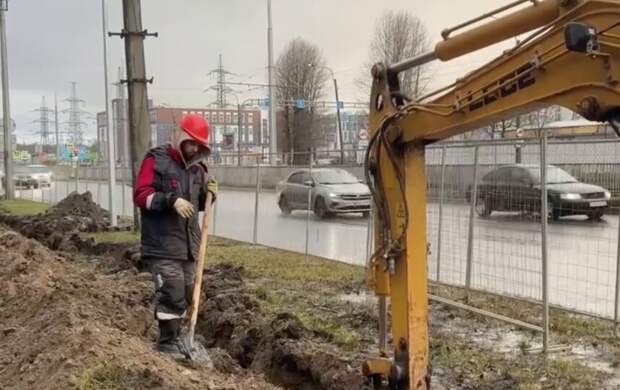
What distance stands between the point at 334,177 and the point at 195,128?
14.3m

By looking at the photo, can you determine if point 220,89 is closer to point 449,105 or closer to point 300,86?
point 300,86

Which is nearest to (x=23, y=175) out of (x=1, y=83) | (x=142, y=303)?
(x=1, y=83)

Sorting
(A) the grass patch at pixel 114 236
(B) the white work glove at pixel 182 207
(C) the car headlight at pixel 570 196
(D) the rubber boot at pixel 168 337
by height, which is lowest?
(A) the grass patch at pixel 114 236

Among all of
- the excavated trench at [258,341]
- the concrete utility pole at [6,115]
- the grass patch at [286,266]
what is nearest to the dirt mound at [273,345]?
the excavated trench at [258,341]

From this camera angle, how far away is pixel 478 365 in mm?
6055

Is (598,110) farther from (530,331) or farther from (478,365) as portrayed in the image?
(530,331)

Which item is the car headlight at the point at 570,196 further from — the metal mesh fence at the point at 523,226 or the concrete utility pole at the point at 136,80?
the concrete utility pole at the point at 136,80

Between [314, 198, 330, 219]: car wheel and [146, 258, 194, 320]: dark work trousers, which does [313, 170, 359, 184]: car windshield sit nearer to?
[314, 198, 330, 219]: car wheel

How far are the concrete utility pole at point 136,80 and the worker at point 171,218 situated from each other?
871 centimetres

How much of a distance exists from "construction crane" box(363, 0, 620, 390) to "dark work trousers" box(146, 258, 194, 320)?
2.00m

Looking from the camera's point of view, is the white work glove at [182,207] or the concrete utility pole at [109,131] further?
the concrete utility pole at [109,131]

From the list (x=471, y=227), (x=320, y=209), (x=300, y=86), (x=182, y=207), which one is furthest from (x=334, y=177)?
(x=300, y=86)

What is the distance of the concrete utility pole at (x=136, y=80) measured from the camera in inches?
566

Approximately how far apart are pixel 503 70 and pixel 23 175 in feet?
150
